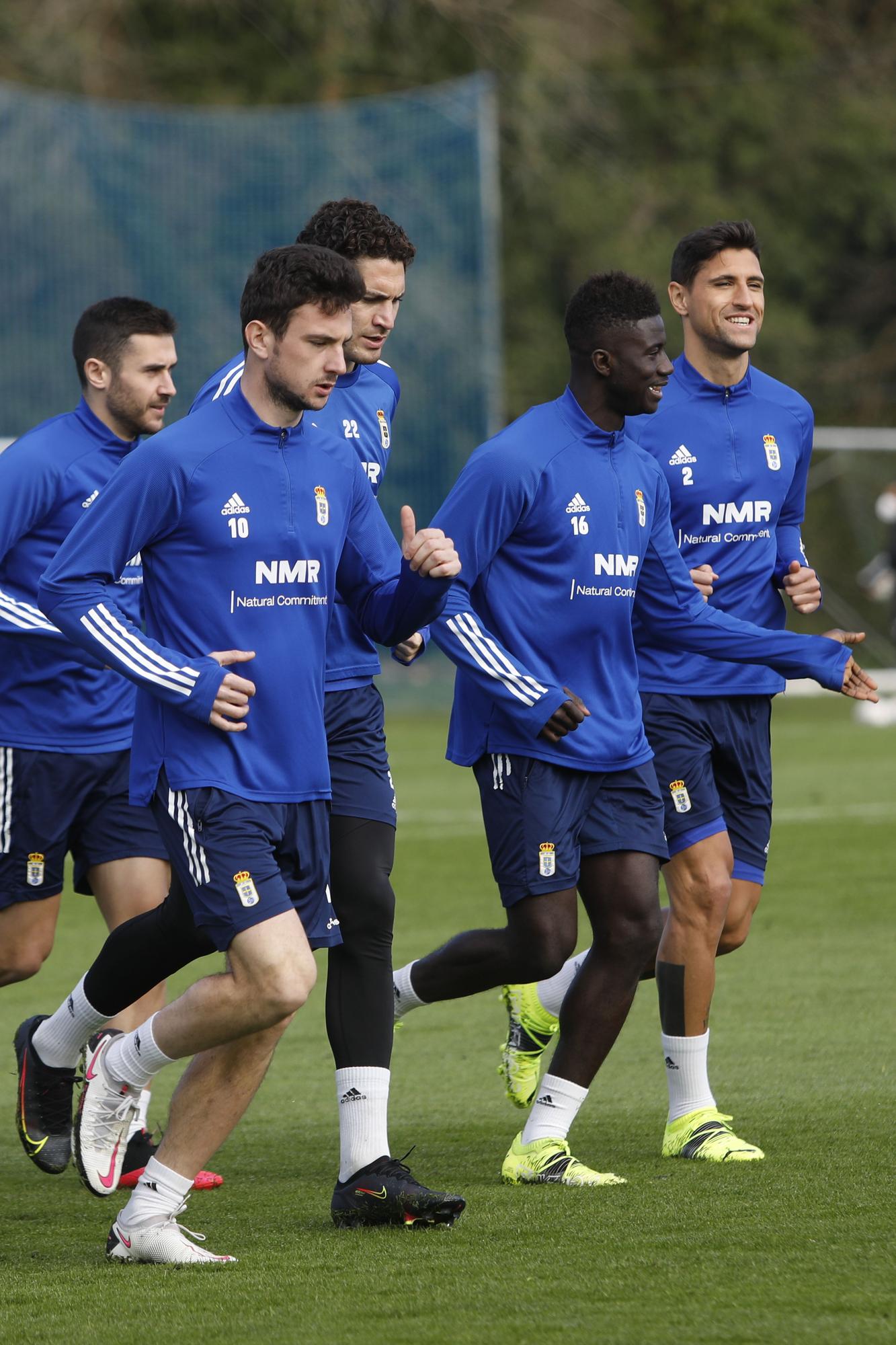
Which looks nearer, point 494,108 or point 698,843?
point 698,843

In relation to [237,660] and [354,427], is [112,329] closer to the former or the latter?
[354,427]

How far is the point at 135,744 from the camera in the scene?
16.1ft

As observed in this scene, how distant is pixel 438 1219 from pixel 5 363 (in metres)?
22.1

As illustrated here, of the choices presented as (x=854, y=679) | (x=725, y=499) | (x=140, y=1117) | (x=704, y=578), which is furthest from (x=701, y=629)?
(x=140, y=1117)

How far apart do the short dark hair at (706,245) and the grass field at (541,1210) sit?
2589mm

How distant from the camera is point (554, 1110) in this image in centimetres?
565

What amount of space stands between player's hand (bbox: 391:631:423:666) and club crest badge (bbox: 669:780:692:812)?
1.02m

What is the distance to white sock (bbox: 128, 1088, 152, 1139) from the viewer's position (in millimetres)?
5711

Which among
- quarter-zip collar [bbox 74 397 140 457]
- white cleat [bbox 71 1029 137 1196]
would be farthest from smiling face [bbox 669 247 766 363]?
white cleat [bbox 71 1029 137 1196]

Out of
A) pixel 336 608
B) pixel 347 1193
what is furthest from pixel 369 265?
pixel 347 1193

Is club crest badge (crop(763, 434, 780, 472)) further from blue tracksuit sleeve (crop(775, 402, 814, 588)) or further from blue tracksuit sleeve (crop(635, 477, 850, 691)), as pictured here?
blue tracksuit sleeve (crop(635, 477, 850, 691))

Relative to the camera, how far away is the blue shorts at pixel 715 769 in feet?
20.3

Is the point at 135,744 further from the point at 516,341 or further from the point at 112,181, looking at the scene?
the point at 516,341

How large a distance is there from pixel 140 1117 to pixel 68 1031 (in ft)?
1.44
